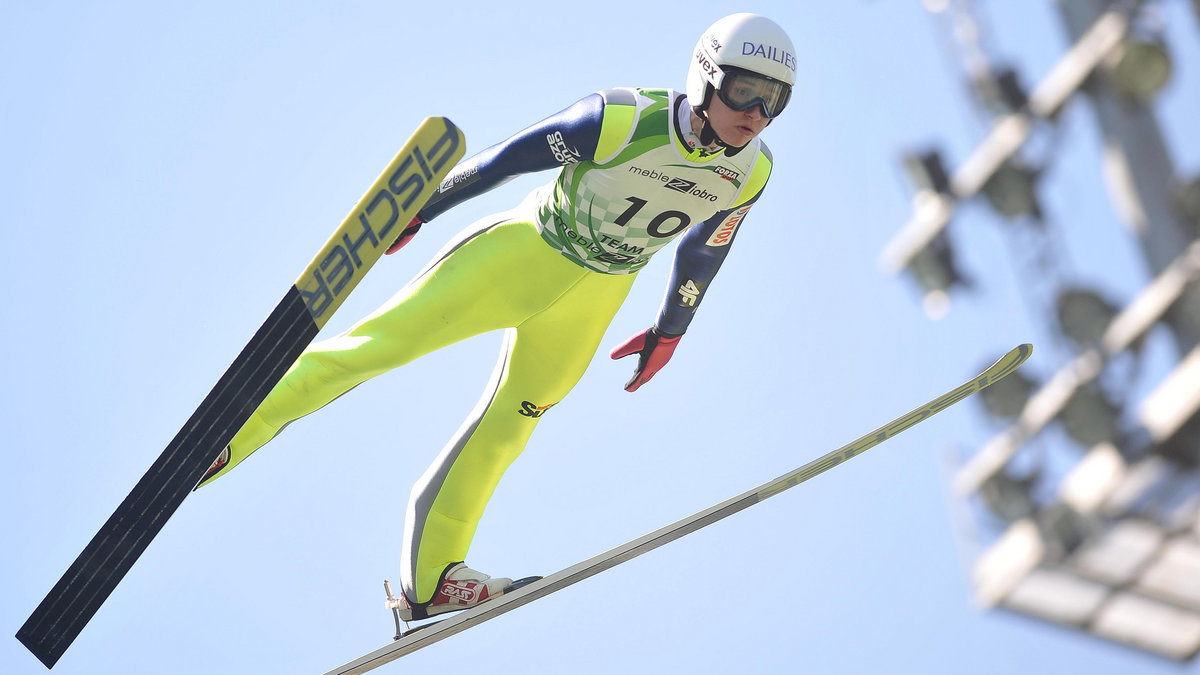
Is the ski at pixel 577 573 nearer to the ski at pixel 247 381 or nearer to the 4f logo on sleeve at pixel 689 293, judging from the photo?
the 4f logo on sleeve at pixel 689 293

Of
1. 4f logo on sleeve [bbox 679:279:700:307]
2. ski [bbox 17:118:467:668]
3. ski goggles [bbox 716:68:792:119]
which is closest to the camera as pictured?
ski [bbox 17:118:467:668]

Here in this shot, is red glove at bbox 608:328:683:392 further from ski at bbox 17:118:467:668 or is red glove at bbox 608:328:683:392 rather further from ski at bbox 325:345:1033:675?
ski at bbox 17:118:467:668

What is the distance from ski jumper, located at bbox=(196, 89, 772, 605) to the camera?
6.31 meters

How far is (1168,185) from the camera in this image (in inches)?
352

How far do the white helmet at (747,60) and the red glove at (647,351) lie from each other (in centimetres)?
126

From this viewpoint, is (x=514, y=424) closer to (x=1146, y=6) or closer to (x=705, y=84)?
(x=705, y=84)

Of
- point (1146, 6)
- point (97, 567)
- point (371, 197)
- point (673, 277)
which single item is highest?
point (1146, 6)

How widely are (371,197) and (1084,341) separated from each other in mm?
4530

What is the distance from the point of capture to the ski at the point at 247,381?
5.75m

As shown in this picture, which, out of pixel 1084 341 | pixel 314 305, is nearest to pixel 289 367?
pixel 314 305

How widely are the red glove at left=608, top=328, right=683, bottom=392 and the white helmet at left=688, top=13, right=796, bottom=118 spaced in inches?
Answer: 49.6

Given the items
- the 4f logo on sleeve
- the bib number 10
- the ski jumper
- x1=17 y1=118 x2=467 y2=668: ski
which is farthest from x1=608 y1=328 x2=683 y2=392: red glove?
x1=17 y1=118 x2=467 y2=668: ski

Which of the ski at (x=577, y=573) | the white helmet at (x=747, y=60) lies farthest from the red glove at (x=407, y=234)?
the ski at (x=577, y=573)

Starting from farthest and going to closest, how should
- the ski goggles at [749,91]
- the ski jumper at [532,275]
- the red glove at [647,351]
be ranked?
the red glove at [647,351]
the ski jumper at [532,275]
the ski goggles at [749,91]
